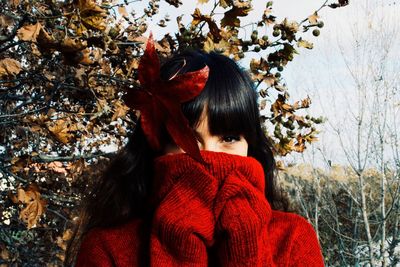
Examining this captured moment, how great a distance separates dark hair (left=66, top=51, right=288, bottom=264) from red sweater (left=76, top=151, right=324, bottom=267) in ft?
0.40

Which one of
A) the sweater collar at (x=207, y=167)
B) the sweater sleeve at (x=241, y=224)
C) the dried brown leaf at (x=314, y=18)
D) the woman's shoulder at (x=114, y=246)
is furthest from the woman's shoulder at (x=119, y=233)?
the dried brown leaf at (x=314, y=18)

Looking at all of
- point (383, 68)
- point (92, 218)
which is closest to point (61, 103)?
point (92, 218)

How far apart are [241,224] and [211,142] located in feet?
0.80

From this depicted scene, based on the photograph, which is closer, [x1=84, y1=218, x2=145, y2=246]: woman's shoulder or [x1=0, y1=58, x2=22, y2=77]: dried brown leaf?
[x1=84, y1=218, x2=145, y2=246]: woman's shoulder

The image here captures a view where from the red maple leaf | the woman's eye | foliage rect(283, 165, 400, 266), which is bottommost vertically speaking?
foliage rect(283, 165, 400, 266)

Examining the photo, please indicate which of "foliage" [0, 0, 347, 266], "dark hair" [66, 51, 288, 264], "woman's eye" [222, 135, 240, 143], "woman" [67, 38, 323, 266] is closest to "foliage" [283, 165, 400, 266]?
"foliage" [0, 0, 347, 266]

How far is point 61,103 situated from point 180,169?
1.61 metres

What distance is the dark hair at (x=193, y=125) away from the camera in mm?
1284

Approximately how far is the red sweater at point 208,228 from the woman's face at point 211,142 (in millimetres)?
52

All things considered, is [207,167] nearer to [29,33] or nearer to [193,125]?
[193,125]

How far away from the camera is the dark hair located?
1284 mm

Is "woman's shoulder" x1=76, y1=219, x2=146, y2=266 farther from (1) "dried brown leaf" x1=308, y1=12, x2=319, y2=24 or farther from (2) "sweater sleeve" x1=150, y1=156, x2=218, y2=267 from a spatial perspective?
(1) "dried brown leaf" x1=308, y1=12, x2=319, y2=24

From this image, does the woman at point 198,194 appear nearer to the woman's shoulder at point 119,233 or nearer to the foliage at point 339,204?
the woman's shoulder at point 119,233

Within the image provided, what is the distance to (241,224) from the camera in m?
1.11
